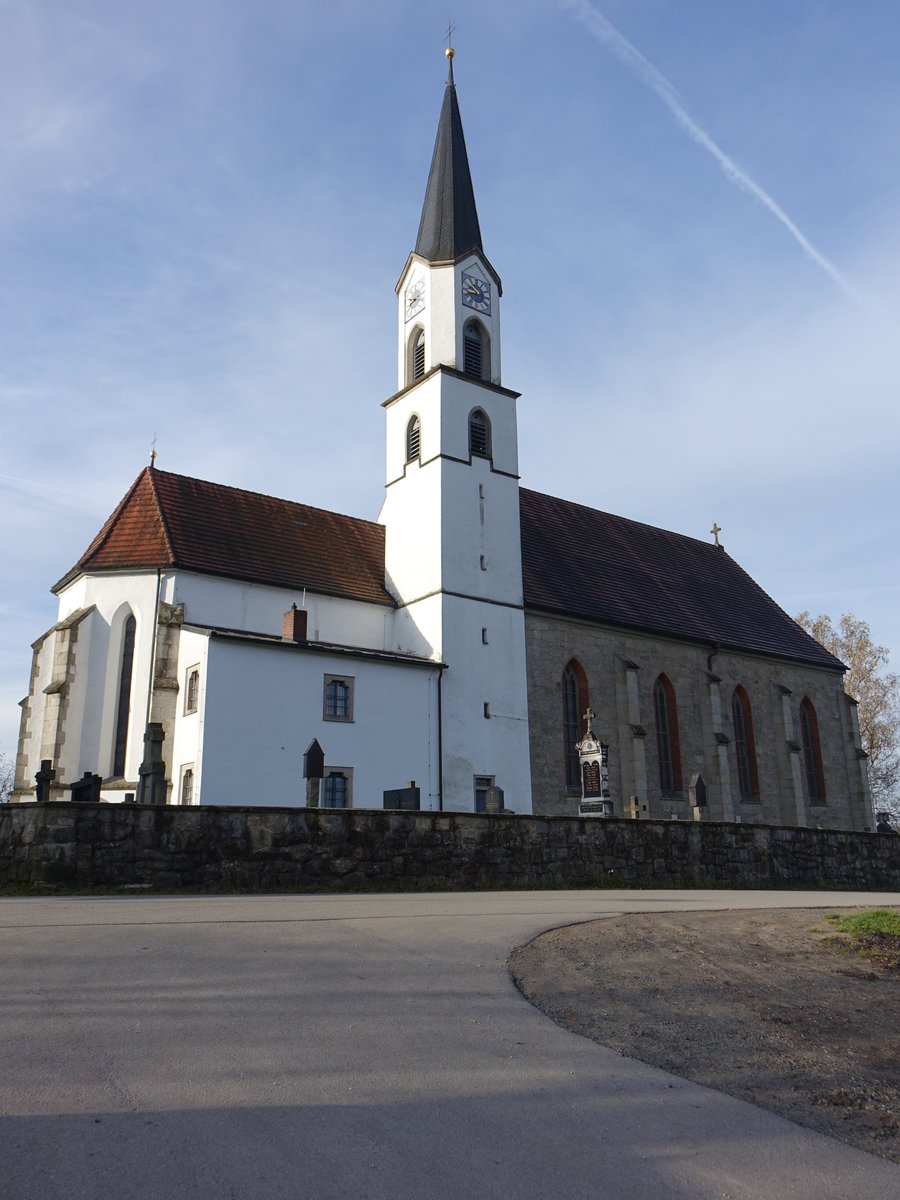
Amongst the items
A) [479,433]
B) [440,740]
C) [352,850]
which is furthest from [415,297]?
[352,850]

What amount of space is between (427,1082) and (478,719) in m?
21.5

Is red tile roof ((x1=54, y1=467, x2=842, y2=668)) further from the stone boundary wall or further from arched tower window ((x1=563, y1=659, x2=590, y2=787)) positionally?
the stone boundary wall

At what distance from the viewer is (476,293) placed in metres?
30.7

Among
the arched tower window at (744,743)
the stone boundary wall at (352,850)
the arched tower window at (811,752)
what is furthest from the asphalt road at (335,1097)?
the arched tower window at (811,752)

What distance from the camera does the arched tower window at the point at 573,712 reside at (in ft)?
92.2

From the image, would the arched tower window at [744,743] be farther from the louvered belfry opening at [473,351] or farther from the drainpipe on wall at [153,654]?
the drainpipe on wall at [153,654]

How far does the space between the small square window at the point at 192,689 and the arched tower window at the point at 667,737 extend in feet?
51.5

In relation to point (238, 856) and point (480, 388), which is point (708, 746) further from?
point (238, 856)

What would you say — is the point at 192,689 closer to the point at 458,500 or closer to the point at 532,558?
the point at 458,500

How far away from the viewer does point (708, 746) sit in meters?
32.2

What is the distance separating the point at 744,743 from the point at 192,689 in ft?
68.7

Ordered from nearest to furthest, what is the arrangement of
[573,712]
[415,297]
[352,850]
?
[352,850] < [573,712] < [415,297]

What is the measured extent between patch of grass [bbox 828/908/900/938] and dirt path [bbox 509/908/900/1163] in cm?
26

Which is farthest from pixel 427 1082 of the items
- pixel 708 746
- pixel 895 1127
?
pixel 708 746
